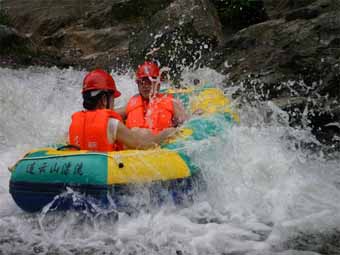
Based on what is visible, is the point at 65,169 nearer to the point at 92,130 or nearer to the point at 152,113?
the point at 92,130

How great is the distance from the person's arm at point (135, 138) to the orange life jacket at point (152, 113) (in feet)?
1.55

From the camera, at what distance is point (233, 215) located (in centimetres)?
469

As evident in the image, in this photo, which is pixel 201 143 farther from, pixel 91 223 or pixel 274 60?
pixel 274 60

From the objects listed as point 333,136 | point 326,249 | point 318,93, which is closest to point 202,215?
point 326,249

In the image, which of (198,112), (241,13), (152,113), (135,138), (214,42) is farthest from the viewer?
(241,13)

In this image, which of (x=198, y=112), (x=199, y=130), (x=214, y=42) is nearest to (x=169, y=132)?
(x=199, y=130)

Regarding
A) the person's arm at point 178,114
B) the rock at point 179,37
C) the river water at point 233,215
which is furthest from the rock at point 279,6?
the person's arm at point 178,114

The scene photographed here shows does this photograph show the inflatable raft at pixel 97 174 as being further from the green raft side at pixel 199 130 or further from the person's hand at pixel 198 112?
the person's hand at pixel 198 112

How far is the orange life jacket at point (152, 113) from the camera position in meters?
5.65

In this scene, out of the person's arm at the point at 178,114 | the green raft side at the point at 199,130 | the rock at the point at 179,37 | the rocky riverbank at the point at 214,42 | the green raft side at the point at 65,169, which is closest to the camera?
the green raft side at the point at 65,169

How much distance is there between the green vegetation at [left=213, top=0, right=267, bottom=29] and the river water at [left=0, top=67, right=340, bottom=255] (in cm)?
620

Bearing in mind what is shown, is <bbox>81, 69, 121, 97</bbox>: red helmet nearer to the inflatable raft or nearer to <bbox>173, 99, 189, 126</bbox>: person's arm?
the inflatable raft

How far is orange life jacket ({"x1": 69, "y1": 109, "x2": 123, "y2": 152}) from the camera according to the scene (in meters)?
4.74

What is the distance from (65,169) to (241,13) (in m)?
9.18
